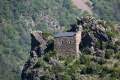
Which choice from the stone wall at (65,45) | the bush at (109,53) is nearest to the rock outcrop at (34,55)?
the stone wall at (65,45)

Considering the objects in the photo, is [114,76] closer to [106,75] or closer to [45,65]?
[106,75]

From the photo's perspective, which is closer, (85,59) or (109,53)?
(85,59)

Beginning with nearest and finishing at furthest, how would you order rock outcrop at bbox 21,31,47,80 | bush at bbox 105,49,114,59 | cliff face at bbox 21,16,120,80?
1. cliff face at bbox 21,16,120,80
2. bush at bbox 105,49,114,59
3. rock outcrop at bbox 21,31,47,80

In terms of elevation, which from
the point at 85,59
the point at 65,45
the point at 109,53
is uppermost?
the point at 65,45

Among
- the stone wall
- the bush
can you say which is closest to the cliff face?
the bush

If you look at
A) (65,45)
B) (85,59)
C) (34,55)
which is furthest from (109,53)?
(34,55)

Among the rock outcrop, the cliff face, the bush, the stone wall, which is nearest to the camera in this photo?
the cliff face

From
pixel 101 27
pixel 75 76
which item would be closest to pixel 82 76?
pixel 75 76

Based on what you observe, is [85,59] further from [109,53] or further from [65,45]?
[109,53]

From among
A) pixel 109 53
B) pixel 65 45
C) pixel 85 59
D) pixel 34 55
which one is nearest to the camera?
pixel 85 59

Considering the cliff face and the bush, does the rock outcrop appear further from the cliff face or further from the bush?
the bush

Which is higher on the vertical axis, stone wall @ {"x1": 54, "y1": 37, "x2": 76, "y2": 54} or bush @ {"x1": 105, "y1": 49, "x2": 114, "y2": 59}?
stone wall @ {"x1": 54, "y1": 37, "x2": 76, "y2": 54}
